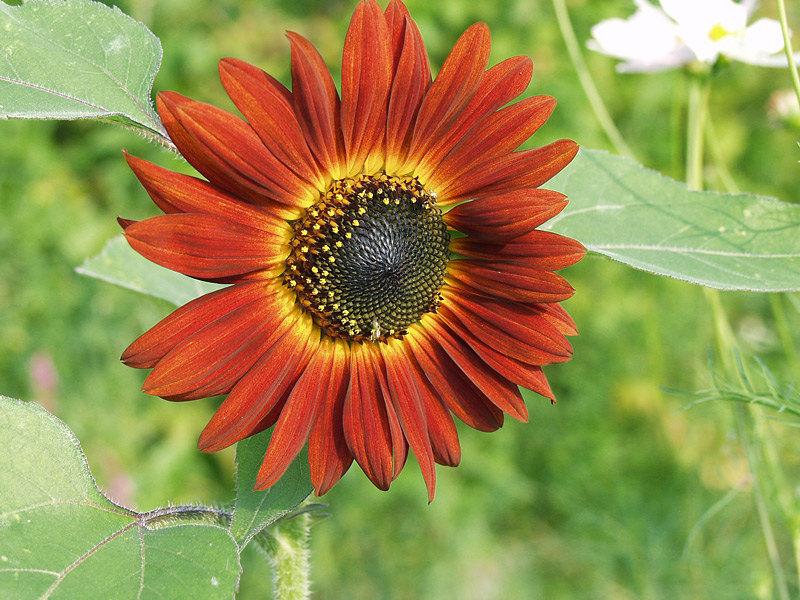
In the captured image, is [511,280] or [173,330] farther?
[511,280]

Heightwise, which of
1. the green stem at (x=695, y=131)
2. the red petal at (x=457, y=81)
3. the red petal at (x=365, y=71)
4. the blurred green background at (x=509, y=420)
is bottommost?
the blurred green background at (x=509, y=420)

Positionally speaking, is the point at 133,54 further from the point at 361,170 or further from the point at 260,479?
the point at 260,479

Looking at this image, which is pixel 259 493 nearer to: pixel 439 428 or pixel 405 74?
pixel 439 428

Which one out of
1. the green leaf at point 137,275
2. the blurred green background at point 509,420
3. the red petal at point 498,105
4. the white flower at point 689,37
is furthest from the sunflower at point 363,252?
the blurred green background at point 509,420

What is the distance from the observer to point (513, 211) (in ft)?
2.47

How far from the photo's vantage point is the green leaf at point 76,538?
2.23 feet

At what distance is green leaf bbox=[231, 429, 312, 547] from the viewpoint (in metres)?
0.73

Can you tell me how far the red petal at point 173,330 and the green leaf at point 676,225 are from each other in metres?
0.45

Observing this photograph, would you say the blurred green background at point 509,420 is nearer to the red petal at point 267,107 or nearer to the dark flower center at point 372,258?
the dark flower center at point 372,258

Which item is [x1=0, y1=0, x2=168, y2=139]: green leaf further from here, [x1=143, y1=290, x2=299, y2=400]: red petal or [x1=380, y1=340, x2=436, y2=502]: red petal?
[x1=380, y1=340, x2=436, y2=502]: red petal

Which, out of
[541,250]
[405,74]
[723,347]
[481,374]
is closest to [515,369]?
[481,374]

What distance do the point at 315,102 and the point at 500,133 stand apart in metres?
0.21

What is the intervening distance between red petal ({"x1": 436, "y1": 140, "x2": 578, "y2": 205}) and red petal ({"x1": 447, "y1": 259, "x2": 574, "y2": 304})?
0.09 meters

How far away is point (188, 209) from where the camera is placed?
2.29 ft
